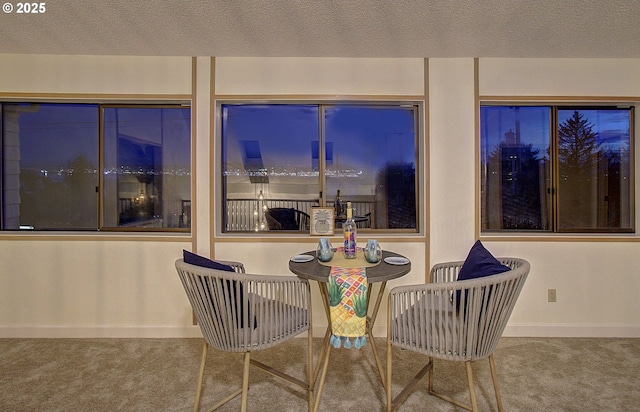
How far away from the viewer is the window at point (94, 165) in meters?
3.07

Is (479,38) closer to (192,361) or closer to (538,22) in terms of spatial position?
(538,22)

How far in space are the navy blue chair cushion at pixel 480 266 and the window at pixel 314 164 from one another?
3.87 feet

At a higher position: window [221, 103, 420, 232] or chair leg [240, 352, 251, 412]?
window [221, 103, 420, 232]

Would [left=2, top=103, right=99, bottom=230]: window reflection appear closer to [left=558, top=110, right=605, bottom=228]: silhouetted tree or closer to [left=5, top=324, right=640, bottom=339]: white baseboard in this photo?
[left=5, top=324, right=640, bottom=339]: white baseboard

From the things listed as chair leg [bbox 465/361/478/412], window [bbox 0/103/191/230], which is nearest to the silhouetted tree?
chair leg [bbox 465/361/478/412]

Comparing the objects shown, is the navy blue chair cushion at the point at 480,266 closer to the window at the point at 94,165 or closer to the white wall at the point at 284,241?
the white wall at the point at 284,241

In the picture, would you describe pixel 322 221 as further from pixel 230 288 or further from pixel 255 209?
pixel 230 288

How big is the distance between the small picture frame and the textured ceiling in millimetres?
1446

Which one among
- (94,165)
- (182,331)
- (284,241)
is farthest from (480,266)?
(94,165)

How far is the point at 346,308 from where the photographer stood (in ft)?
5.61

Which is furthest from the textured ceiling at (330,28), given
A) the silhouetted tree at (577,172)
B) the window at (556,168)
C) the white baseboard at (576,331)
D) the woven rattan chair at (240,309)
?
the white baseboard at (576,331)

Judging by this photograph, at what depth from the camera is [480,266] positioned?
1.79 metres

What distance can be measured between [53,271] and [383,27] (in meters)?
3.61

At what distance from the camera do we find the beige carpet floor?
76.4 inches
